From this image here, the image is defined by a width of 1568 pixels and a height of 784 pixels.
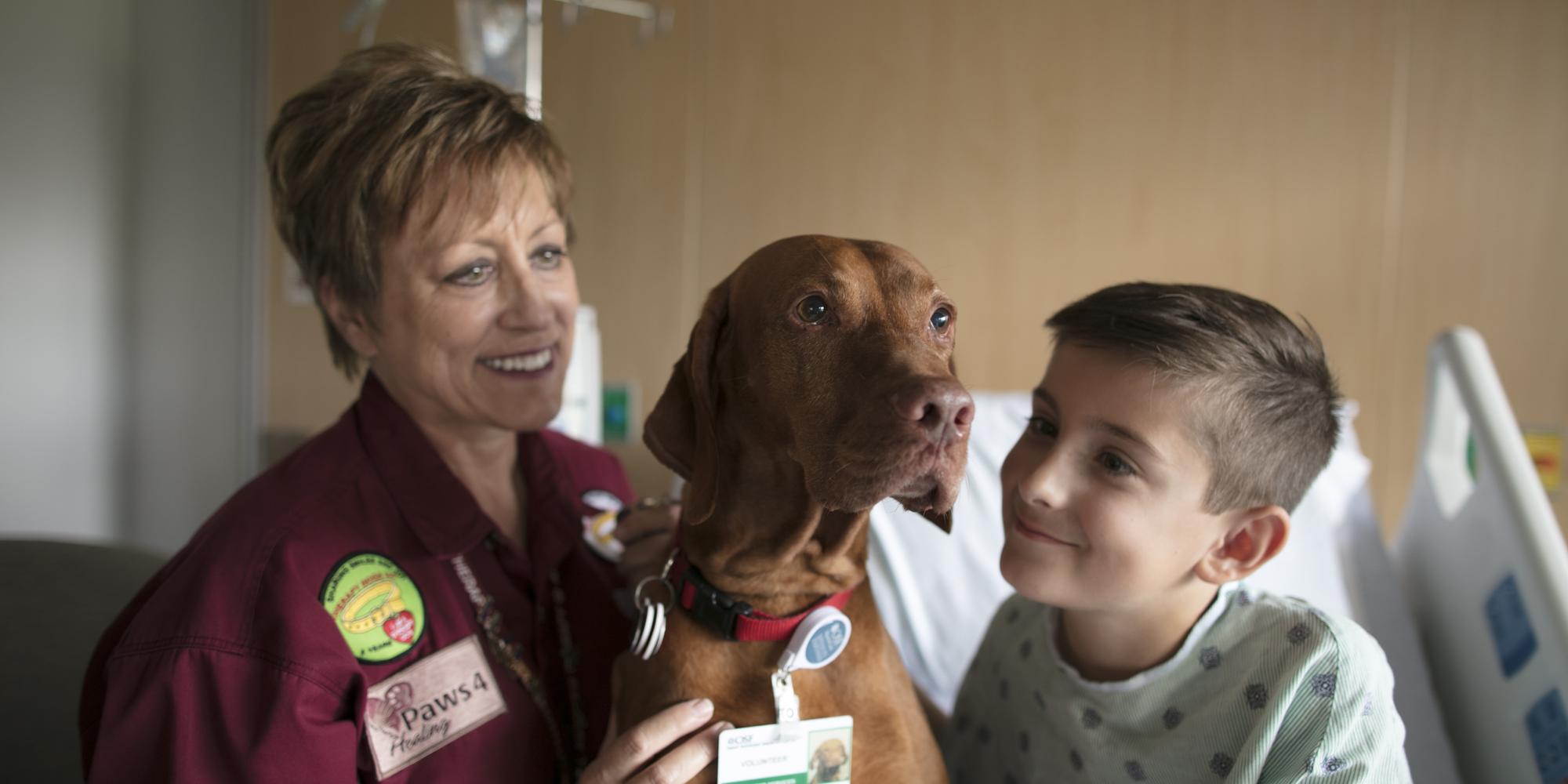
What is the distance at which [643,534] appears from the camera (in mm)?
1745

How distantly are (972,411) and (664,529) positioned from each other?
80 centimetres

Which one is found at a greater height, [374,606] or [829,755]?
[374,606]

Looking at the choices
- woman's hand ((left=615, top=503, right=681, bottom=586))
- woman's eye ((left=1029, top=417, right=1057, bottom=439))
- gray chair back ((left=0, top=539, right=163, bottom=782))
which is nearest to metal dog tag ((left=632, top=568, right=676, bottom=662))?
woman's hand ((left=615, top=503, right=681, bottom=586))

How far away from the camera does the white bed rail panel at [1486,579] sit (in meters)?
1.67

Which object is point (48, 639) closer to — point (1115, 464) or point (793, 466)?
point (793, 466)

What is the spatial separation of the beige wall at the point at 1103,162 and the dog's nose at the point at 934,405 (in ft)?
9.64

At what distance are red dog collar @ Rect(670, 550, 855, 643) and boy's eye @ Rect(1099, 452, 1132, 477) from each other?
0.44m

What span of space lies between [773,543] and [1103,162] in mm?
3157

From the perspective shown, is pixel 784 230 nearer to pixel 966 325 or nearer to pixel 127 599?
pixel 966 325

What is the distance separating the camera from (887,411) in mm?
1070

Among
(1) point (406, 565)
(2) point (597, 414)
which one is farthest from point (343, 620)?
(2) point (597, 414)

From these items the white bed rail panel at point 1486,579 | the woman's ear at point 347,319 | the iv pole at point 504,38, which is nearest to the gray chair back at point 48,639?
the woman's ear at point 347,319

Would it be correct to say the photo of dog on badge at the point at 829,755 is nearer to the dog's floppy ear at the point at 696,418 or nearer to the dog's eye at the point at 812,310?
the dog's floppy ear at the point at 696,418

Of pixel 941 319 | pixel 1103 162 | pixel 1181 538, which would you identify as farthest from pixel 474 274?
pixel 1103 162
